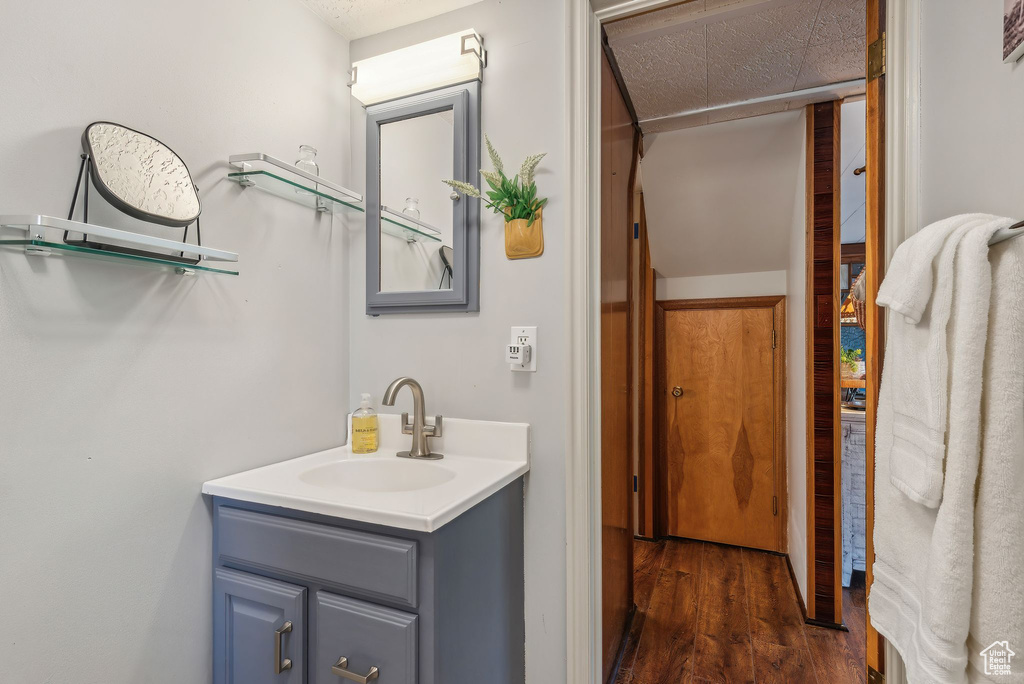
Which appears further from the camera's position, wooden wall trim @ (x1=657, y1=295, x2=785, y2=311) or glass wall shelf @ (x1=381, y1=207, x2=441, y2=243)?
wooden wall trim @ (x1=657, y1=295, x2=785, y2=311)

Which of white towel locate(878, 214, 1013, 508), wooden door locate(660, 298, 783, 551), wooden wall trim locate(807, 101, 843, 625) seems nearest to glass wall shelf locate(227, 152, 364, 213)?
white towel locate(878, 214, 1013, 508)

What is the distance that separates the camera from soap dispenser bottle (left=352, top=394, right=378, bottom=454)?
1.59 metres

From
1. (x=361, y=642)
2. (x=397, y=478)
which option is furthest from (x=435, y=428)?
(x=361, y=642)

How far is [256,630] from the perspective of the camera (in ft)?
3.84

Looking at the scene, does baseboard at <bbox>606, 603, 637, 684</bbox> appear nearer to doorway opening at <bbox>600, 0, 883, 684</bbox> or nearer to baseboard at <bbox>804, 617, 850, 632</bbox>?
doorway opening at <bbox>600, 0, 883, 684</bbox>

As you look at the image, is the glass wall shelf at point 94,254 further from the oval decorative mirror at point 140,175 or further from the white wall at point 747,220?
the white wall at point 747,220

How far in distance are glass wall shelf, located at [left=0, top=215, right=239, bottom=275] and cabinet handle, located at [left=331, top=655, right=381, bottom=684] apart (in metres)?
0.96

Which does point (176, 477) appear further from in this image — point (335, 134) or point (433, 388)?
point (335, 134)

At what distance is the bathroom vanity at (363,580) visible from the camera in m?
1.01

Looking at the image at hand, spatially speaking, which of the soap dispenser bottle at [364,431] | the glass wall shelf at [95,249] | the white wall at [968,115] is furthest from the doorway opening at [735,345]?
the glass wall shelf at [95,249]

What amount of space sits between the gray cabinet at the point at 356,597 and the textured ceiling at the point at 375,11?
152cm

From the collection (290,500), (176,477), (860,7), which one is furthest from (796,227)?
(176,477)

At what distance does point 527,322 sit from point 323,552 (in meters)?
0.81

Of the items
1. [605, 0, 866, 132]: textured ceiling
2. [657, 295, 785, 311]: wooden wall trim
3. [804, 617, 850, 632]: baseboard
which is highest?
[605, 0, 866, 132]: textured ceiling
